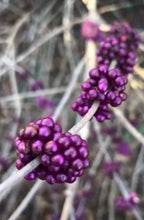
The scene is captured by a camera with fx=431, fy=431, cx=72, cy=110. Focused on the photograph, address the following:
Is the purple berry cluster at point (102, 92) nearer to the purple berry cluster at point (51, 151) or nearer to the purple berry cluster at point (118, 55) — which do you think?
the purple berry cluster at point (51, 151)

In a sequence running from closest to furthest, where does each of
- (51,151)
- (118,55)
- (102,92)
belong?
(51,151)
(102,92)
(118,55)

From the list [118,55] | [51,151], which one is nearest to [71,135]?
[51,151]

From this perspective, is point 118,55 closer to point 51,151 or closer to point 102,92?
point 102,92

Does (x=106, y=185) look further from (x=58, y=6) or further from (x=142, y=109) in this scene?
(x=58, y=6)

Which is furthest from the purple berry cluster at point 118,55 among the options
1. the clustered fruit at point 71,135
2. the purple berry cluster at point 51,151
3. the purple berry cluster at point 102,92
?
the purple berry cluster at point 51,151

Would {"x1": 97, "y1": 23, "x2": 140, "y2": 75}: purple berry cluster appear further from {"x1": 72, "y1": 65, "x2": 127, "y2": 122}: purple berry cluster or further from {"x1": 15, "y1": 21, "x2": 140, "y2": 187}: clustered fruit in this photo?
{"x1": 72, "y1": 65, "x2": 127, "y2": 122}: purple berry cluster

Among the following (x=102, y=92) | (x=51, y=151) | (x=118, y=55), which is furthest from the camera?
(x=118, y=55)

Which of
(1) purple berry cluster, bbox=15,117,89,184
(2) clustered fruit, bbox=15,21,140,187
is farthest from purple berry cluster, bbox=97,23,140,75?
(1) purple berry cluster, bbox=15,117,89,184
